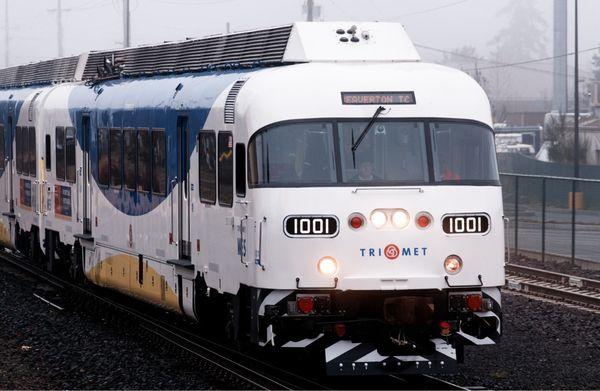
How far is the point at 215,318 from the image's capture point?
46.1ft

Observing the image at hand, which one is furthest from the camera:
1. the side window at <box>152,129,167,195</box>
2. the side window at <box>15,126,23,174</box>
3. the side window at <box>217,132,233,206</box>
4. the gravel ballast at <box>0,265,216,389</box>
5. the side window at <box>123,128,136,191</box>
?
the side window at <box>15,126,23,174</box>

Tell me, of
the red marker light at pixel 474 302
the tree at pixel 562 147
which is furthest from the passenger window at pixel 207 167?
the tree at pixel 562 147

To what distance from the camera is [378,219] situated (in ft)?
37.0

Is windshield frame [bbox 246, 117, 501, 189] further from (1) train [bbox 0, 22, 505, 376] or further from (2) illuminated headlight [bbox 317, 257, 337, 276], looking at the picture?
(2) illuminated headlight [bbox 317, 257, 337, 276]

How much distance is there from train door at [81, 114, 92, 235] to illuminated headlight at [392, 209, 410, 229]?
7.52 meters

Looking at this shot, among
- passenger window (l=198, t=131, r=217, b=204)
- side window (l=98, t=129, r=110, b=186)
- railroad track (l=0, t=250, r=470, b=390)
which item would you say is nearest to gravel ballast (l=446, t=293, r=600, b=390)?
railroad track (l=0, t=250, r=470, b=390)

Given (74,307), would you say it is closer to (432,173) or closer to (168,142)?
(168,142)

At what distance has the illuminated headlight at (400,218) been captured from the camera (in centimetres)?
1129

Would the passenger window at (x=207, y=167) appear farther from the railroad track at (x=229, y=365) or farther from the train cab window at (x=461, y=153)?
the train cab window at (x=461, y=153)

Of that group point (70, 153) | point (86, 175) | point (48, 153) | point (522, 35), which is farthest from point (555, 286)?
point (522, 35)

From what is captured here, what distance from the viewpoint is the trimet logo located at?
11211mm

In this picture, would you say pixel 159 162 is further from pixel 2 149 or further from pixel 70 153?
pixel 2 149

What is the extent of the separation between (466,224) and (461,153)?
706mm

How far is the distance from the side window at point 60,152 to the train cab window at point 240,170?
785cm
